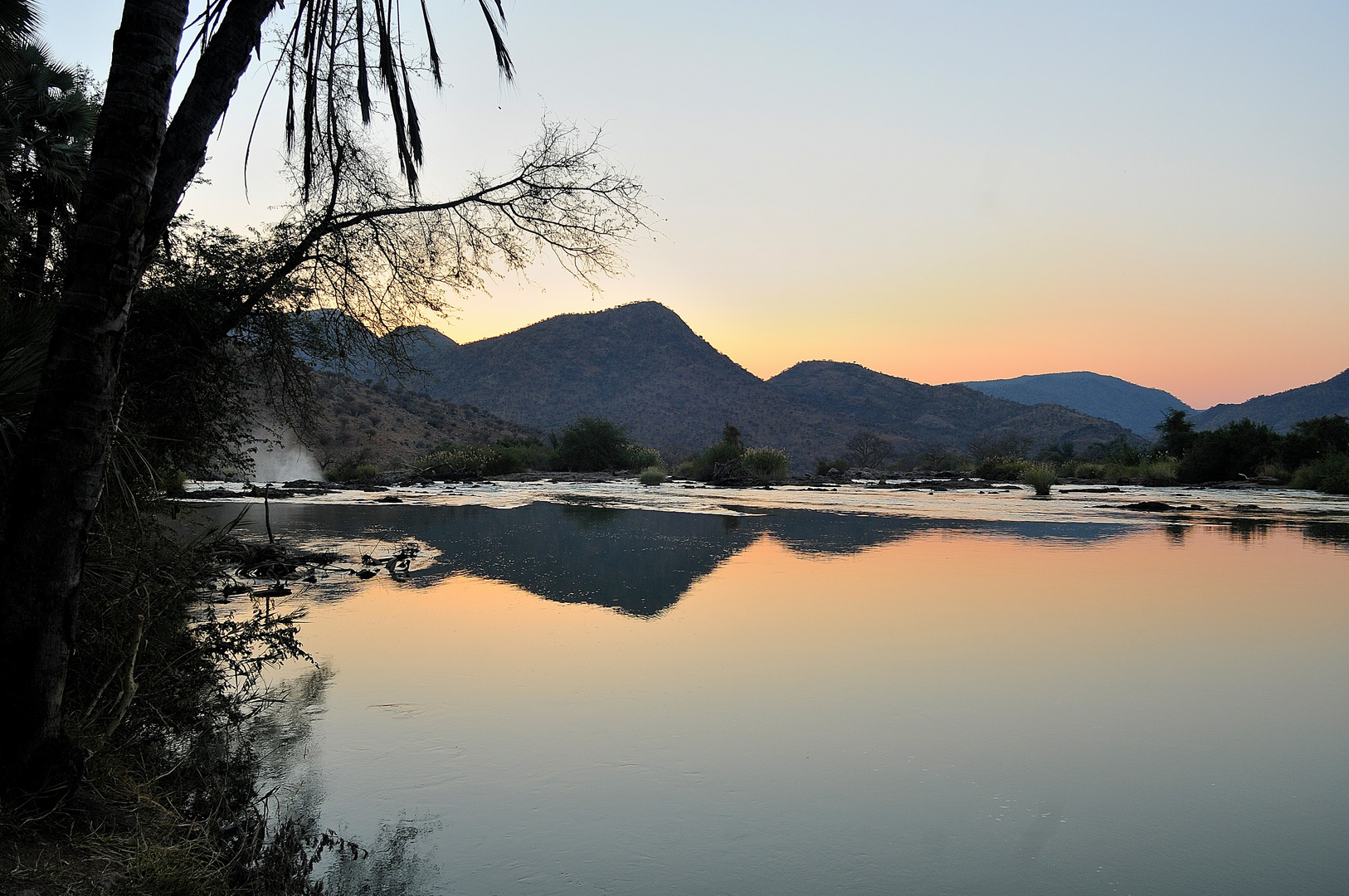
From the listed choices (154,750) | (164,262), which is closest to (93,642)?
(154,750)

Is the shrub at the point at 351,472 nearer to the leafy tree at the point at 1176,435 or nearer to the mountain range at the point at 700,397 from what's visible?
the mountain range at the point at 700,397

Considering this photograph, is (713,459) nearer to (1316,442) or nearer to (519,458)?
(519,458)

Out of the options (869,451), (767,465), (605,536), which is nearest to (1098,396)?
(869,451)

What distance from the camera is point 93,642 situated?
3.68m

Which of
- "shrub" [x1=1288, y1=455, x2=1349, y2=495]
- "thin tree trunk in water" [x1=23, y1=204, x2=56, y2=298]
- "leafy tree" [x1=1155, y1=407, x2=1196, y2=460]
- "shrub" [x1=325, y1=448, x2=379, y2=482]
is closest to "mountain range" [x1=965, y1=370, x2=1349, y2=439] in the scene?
"leafy tree" [x1=1155, y1=407, x2=1196, y2=460]

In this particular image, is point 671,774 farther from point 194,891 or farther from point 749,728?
point 194,891

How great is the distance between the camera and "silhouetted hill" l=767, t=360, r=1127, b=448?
3270 inches

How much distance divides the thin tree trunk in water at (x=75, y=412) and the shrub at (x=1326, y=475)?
3325cm

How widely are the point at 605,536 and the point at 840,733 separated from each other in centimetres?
1042

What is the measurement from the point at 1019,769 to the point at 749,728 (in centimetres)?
144

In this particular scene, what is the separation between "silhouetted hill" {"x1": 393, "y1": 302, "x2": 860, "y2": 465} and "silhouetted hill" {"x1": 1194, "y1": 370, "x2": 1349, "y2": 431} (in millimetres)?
49746

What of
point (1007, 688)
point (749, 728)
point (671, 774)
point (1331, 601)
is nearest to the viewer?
point (671, 774)

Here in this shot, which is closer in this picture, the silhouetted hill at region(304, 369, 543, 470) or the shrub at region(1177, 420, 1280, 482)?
the shrub at region(1177, 420, 1280, 482)

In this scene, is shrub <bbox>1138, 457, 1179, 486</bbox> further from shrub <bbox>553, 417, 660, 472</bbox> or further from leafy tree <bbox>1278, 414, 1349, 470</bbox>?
shrub <bbox>553, 417, 660, 472</bbox>
